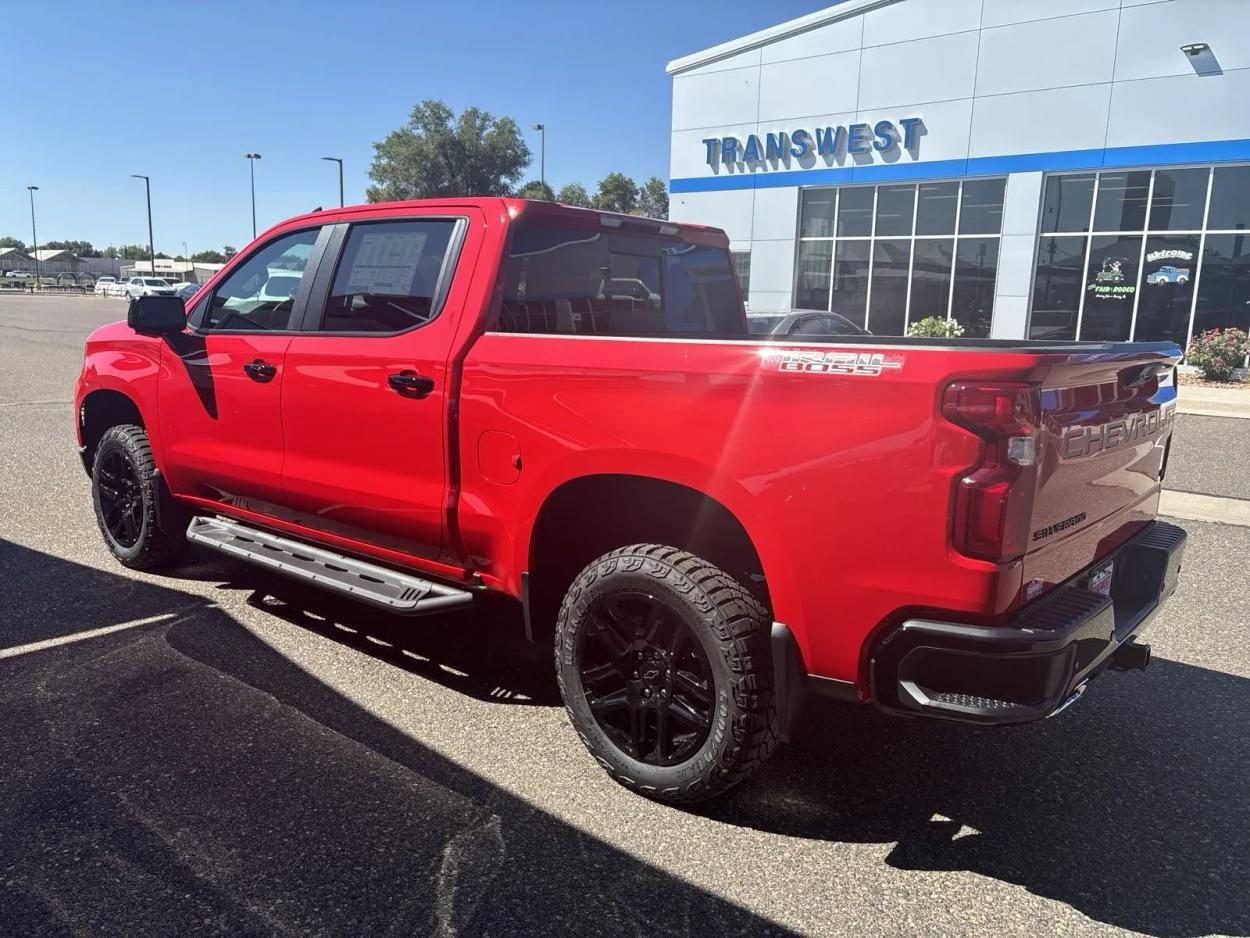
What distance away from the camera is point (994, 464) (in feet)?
7.45

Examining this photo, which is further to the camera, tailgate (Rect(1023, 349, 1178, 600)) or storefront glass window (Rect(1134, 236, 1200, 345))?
storefront glass window (Rect(1134, 236, 1200, 345))

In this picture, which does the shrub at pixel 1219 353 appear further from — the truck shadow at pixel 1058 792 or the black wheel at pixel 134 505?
the black wheel at pixel 134 505

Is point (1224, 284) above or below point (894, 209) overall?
below

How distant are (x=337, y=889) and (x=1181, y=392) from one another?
56.5ft

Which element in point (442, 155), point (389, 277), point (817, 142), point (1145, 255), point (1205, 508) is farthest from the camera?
point (442, 155)

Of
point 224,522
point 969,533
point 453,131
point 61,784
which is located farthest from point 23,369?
point 453,131

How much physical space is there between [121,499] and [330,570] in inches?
83.9

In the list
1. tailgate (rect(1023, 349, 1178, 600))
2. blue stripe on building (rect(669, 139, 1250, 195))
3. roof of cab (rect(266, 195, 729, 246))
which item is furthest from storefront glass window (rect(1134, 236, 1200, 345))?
tailgate (rect(1023, 349, 1178, 600))

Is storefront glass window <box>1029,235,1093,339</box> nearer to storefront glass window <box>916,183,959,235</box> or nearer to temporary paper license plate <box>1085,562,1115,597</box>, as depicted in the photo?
storefront glass window <box>916,183,959,235</box>

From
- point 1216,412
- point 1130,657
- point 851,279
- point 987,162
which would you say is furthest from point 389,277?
point 851,279

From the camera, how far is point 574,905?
8.05 ft

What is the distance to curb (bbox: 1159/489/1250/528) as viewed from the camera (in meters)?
6.85

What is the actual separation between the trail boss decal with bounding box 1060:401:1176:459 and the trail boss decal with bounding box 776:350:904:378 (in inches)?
21.4

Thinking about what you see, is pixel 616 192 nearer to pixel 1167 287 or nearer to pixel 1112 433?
pixel 1167 287
